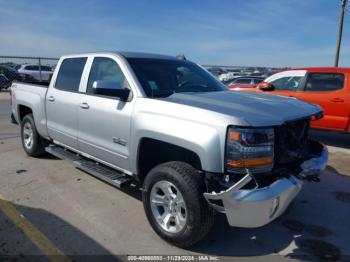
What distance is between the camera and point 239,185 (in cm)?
281

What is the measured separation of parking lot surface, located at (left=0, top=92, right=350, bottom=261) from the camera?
332cm

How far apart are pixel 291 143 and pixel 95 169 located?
7.72ft

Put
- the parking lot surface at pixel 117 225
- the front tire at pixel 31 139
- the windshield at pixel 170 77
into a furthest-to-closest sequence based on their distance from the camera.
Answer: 1. the front tire at pixel 31 139
2. the windshield at pixel 170 77
3. the parking lot surface at pixel 117 225

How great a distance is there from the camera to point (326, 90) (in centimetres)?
788

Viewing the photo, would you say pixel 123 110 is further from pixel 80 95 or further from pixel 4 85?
pixel 4 85

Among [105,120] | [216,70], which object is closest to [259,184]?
[105,120]

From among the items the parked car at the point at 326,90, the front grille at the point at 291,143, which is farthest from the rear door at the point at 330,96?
the front grille at the point at 291,143

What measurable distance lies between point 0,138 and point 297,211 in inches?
265

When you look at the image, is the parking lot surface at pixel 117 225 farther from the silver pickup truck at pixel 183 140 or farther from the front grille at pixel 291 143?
the front grille at pixel 291 143

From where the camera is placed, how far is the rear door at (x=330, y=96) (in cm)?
752

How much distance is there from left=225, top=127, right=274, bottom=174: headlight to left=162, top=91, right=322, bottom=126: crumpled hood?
3.4 inches

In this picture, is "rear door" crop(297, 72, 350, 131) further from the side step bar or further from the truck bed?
the truck bed

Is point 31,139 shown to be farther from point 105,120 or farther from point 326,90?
point 326,90

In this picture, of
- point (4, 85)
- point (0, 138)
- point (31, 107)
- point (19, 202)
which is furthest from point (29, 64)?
point (19, 202)
